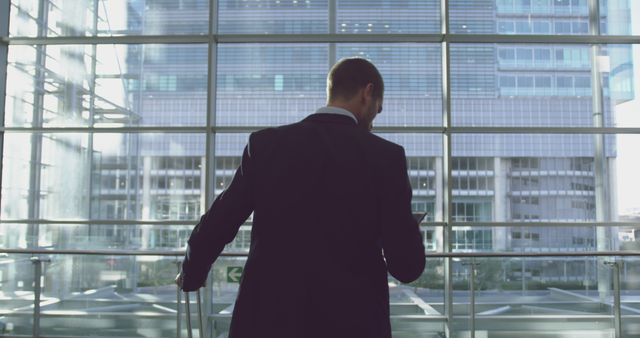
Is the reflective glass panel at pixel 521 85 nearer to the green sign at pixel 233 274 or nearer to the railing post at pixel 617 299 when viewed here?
the railing post at pixel 617 299

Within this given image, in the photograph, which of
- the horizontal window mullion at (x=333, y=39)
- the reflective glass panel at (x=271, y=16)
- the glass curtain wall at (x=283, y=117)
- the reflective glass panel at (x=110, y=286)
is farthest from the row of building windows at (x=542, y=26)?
the reflective glass panel at (x=110, y=286)

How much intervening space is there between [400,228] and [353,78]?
0.31m

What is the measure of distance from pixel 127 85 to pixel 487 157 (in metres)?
3.93

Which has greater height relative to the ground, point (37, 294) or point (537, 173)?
point (537, 173)

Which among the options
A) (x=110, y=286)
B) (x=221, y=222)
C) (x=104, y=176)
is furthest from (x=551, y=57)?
(x=221, y=222)

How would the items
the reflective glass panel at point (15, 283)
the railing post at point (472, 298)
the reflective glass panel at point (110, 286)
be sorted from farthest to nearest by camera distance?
1. the reflective glass panel at point (110, 286)
2. the reflective glass panel at point (15, 283)
3. the railing post at point (472, 298)

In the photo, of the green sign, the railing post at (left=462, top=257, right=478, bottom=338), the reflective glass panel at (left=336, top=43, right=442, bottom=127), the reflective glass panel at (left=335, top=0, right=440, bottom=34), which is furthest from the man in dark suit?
the reflective glass panel at (left=335, top=0, right=440, bottom=34)

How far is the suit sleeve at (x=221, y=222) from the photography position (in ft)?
3.22

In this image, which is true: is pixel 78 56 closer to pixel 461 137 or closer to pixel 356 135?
pixel 461 137

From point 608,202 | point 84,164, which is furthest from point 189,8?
point 608,202

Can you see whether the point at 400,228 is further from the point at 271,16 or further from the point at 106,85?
the point at 106,85

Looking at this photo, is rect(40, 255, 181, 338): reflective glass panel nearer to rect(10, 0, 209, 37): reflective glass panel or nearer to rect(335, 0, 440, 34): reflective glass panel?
rect(10, 0, 209, 37): reflective glass panel

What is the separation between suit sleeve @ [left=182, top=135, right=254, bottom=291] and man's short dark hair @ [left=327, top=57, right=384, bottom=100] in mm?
215

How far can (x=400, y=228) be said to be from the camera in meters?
0.94
